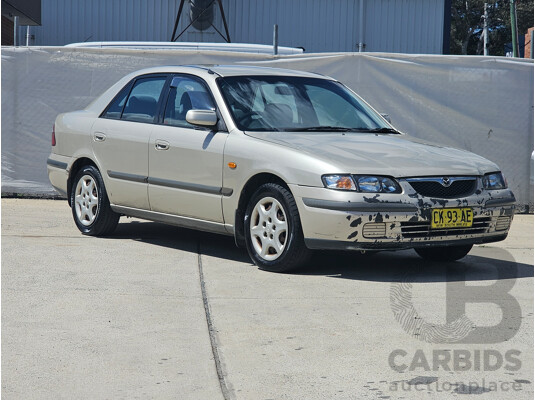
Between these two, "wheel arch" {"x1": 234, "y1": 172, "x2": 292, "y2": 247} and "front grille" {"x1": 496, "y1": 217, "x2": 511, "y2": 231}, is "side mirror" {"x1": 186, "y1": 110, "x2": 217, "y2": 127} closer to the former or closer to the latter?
"wheel arch" {"x1": 234, "y1": 172, "x2": 292, "y2": 247}

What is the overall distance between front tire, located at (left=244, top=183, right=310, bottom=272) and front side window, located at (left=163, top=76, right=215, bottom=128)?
42.2 inches

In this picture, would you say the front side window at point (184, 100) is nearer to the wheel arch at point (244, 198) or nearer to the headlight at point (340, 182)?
the wheel arch at point (244, 198)

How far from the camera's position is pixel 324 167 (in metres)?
6.61

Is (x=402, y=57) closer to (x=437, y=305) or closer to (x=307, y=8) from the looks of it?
(x=437, y=305)

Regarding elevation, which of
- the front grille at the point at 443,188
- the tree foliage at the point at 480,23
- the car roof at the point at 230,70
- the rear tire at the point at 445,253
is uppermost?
the tree foliage at the point at 480,23

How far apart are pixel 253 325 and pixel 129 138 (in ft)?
10.8

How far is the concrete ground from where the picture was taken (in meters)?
4.31

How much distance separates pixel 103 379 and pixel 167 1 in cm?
2130

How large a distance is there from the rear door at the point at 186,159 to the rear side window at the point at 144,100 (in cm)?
17

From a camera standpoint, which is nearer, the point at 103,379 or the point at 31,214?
the point at 103,379

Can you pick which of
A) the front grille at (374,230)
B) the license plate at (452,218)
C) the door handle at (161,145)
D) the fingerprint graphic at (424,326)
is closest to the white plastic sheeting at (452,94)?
the door handle at (161,145)

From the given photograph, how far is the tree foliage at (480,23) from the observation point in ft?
178

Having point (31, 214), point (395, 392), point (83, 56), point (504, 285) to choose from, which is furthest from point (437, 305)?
point (83, 56)

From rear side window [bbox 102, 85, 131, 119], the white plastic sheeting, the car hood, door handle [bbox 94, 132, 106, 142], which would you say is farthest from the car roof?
the white plastic sheeting
